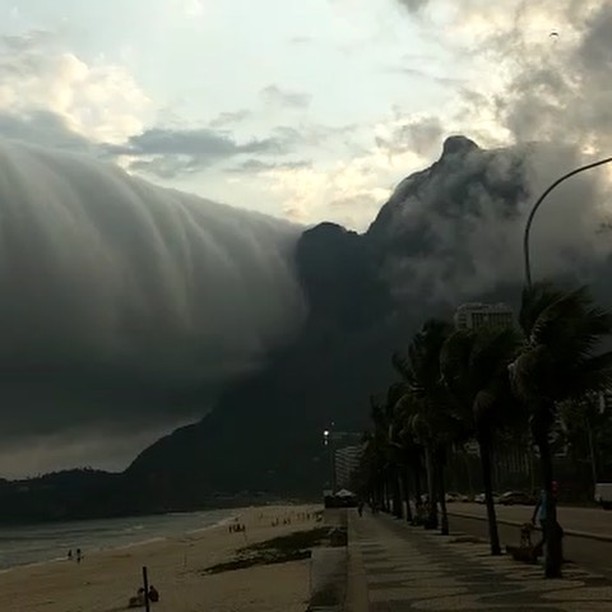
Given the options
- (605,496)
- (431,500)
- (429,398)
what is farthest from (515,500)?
(429,398)

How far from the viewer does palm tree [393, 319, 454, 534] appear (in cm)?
3028

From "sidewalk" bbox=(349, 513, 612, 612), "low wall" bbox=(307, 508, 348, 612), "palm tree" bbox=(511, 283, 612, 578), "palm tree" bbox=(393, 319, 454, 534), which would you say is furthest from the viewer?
"palm tree" bbox=(393, 319, 454, 534)

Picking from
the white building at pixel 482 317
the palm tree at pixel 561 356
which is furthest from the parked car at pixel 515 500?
the palm tree at pixel 561 356

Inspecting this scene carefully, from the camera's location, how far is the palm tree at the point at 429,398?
30281mm

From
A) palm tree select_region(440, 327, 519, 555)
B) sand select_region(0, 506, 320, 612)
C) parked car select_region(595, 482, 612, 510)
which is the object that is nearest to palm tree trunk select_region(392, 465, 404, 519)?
sand select_region(0, 506, 320, 612)

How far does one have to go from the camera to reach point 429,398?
104ft

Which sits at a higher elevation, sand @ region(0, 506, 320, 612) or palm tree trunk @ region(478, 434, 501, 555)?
palm tree trunk @ region(478, 434, 501, 555)

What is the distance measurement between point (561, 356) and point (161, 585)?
26.8 m

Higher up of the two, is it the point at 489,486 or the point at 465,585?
the point at 489,486

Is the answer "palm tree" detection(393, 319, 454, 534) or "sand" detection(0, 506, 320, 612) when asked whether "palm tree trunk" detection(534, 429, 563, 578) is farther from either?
"palm tree" detection(393, 319, 454, 534)

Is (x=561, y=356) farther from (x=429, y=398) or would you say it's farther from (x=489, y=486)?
(x=429, y=398)

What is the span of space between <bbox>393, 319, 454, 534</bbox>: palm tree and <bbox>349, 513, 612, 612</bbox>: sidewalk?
4.24m

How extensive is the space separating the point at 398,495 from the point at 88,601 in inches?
1696

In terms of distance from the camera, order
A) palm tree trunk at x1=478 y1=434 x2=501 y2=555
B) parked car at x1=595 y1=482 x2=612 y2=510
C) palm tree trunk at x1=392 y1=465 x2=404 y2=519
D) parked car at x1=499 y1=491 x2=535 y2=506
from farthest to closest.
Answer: parked car at x1=499 y1=491 x2=535 y2=506, palm tree trunk at x1=392 y1=465 x2=404 y2=519, parked car at x1=595 y1=482 x2=612 y2=510, palm tree trunk at x1=478 y1=434 x2=501 y2=555
